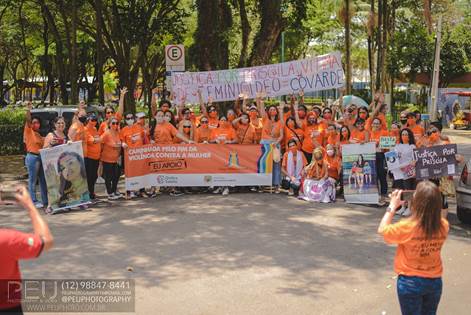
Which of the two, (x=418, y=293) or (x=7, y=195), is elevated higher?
(x=418, y=293)

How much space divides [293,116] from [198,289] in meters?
7.10

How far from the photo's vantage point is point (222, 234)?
9.06 m

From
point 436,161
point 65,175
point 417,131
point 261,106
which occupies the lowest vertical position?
point 65,175

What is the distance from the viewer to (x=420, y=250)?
428cm

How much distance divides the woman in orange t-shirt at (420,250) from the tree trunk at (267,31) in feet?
46.5

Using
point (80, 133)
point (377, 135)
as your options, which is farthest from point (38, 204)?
point (377, 135)

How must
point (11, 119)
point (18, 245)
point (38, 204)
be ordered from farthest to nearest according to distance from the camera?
1. point (11, 119)
2. point (38, 204)
3. point (18, 245)

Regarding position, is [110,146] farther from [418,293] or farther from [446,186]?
[418,293]

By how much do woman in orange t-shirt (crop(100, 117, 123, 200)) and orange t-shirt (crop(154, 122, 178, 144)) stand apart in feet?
2.81

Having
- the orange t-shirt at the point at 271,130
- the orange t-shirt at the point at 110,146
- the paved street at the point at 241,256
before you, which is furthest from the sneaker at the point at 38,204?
the orange t-shirt at the point at 271,130

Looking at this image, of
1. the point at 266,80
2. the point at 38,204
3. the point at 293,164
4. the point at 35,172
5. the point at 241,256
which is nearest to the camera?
the point at 241,256

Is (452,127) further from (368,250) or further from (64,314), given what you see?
(64,314)

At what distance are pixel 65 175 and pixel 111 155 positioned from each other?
3.61 ft

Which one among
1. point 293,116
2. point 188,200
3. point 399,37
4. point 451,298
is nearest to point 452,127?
point 399,37
